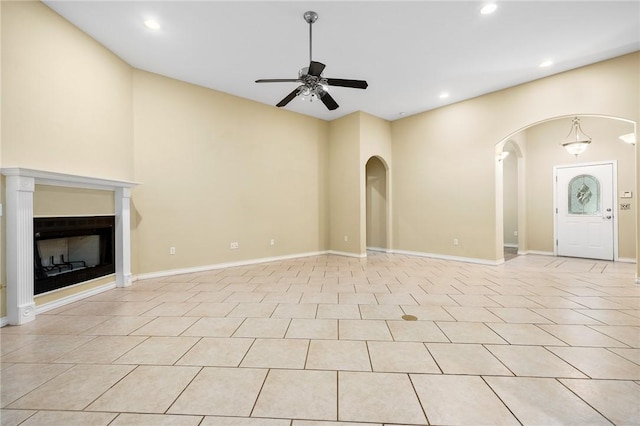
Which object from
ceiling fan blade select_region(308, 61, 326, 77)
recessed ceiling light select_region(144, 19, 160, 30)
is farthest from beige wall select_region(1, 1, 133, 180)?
ceiling fan blade select_region(308, 61, 326, 77)

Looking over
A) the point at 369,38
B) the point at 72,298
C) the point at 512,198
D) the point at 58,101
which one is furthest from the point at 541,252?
the point at 58,101

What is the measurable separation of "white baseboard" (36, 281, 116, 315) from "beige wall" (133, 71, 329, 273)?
2.04 ft

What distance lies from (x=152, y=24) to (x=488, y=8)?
4148 millimetres

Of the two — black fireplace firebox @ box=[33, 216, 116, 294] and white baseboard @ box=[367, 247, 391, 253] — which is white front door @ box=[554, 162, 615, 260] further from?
black fireplace firebox @ box=[33, 216, 116, 294]

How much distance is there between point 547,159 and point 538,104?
8.69ft

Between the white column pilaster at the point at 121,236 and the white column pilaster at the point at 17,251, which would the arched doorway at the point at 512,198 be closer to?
the white column pilaster at the point at 121,236

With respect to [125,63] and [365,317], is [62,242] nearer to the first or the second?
[125,63]

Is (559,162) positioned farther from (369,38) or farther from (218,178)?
(218,178)

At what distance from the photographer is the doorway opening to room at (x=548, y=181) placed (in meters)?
5.61

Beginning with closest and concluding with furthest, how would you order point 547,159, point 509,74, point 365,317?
point 365,317
point 509,74
point 547,159

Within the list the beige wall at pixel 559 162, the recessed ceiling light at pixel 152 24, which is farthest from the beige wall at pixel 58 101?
the beige wall at pixel 559 162

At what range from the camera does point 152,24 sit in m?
3.43

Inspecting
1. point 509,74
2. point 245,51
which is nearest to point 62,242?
point 245,51

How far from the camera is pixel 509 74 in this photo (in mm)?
4707
